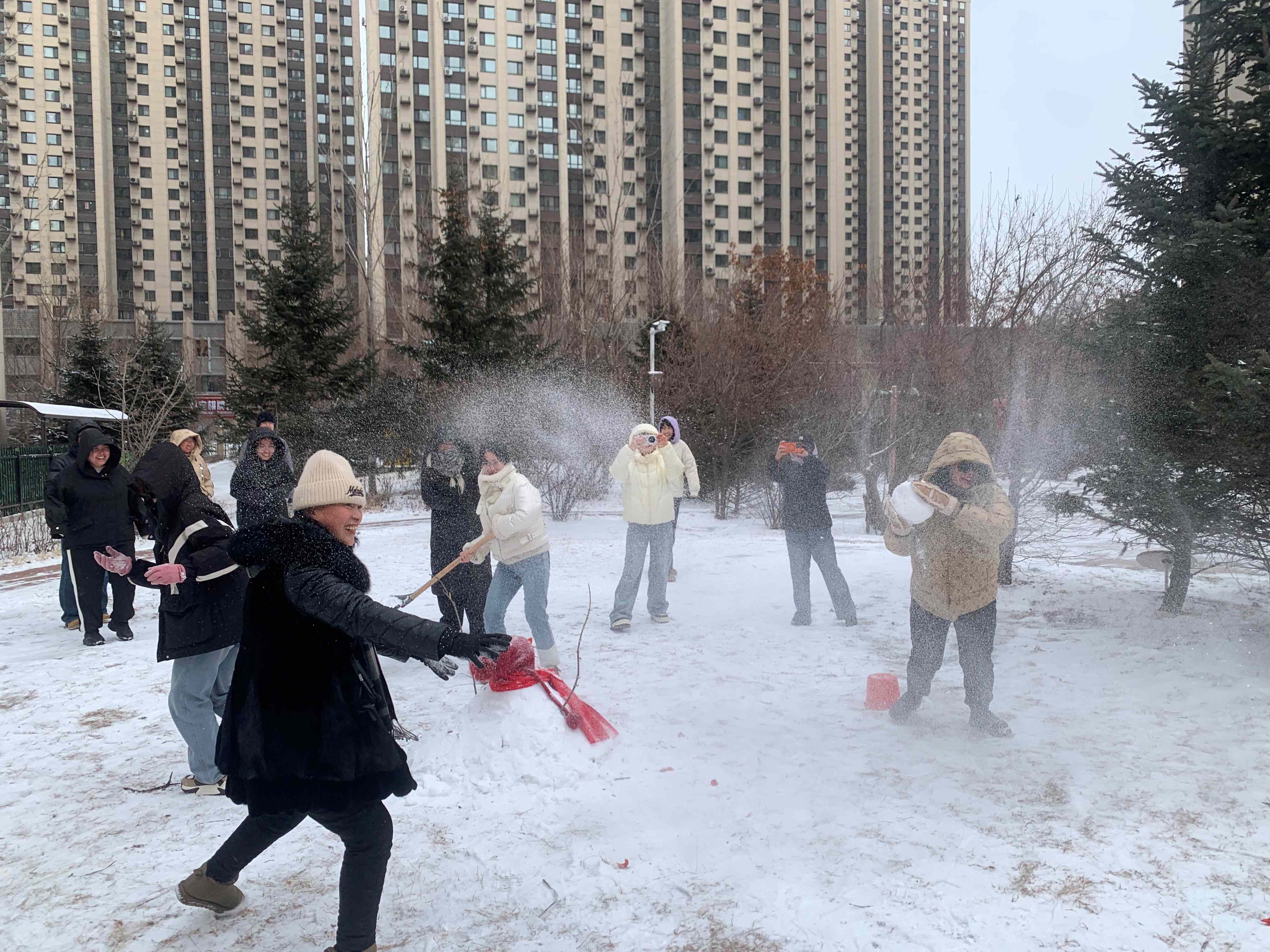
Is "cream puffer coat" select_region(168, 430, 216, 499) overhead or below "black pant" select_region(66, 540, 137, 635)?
overhead

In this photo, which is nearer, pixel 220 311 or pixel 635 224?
pixel 635 224

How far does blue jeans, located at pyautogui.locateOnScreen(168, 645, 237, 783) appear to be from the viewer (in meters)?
3.75

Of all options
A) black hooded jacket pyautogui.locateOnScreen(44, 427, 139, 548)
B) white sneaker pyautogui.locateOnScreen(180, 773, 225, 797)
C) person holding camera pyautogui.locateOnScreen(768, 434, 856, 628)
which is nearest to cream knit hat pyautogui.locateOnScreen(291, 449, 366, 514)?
white sneaker pyautogui.locateOnScreen(180, 773, 225, 797)

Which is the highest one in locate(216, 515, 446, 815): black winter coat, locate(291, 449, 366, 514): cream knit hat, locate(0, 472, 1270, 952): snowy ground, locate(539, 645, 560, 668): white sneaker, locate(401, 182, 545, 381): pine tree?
locate(401, 182, 545, 381): pine tree

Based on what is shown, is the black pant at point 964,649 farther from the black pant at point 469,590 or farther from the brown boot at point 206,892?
the brown boot at point 206,892

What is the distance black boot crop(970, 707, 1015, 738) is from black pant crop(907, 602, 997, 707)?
1.7 inches

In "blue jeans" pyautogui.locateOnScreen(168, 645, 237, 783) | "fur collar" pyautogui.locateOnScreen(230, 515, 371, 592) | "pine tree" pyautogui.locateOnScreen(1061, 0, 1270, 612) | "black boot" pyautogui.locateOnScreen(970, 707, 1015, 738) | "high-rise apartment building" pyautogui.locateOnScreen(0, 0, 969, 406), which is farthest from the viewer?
"high-rise apartment building" pyautogui.locateOnScreen(0, 0, 969, 406)

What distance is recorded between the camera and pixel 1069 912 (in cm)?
284

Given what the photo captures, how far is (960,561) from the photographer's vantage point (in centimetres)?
430

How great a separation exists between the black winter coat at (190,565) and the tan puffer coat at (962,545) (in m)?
3.25

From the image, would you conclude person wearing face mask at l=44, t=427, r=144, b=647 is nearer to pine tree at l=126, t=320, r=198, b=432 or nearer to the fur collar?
the fur collar

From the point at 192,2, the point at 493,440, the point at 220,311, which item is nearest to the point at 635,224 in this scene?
Result: the point at 220,311

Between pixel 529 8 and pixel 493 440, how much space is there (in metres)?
76.9

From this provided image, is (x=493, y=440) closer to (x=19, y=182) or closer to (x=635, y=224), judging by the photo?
(x=635, y=224)
